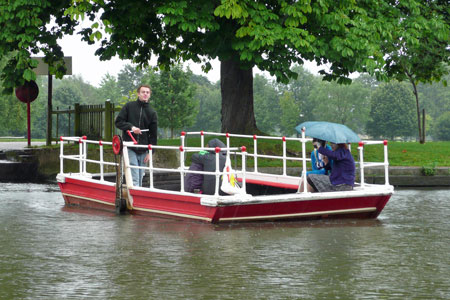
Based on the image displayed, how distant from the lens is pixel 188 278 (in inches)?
281

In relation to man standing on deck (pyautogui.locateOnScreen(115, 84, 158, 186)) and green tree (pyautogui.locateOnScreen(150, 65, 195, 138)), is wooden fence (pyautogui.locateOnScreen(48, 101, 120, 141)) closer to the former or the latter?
man standing on deck (pyautogui.locateOnScreen(115, 84, 158, 186))

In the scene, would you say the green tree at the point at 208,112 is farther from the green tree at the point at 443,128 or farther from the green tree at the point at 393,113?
the green tree at the point at 443,128

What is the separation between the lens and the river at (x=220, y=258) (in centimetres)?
664

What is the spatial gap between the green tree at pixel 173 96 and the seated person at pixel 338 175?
60.9 meters

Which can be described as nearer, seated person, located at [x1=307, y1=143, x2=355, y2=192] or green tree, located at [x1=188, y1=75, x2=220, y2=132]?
seated person, located at [x1=307, y1=143, x2=355, y2=192]

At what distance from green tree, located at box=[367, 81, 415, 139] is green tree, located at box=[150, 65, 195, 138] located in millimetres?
35844

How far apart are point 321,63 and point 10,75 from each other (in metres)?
9.42

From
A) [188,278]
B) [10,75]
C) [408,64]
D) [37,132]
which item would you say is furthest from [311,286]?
[37,132]

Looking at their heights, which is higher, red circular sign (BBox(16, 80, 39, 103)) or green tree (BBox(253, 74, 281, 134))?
green tree (BBox(253, 74, 281, 134))

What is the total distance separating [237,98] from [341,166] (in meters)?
13.0

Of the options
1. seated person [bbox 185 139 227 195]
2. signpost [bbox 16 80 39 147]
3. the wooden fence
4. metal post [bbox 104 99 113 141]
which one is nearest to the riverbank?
the wooden fence

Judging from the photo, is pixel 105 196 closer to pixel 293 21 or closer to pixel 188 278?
pixel 188 278

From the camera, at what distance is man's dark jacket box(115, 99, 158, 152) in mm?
13148

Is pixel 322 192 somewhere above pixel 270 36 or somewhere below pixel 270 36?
below
